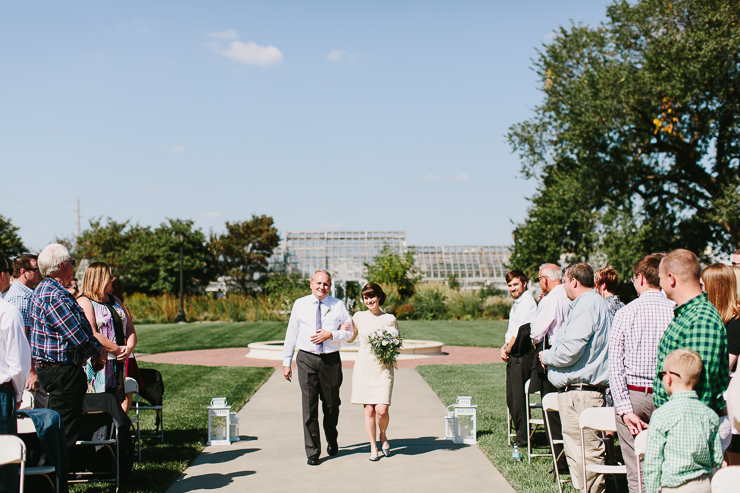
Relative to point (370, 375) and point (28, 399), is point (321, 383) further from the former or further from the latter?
point (28, 399)

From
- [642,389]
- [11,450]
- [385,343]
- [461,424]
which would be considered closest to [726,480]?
[642,389]

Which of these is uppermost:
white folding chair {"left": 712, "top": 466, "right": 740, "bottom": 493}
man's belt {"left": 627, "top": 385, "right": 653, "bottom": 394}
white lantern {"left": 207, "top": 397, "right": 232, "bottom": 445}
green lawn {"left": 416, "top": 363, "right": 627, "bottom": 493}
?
man's belt {"left": 627, "top": 385, "right": 653, "bottom": 394}

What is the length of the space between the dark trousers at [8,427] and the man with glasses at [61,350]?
863 mm

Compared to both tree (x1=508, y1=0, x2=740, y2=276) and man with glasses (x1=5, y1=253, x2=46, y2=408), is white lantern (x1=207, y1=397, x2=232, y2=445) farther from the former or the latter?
tree (x1=508, y1=0, x2=740, y2=276)

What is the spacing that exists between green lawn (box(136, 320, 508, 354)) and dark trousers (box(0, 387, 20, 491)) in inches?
594

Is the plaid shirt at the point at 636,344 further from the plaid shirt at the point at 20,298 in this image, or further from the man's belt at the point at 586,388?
the plaid shirt at the point at 20,298

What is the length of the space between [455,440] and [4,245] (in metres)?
35.6

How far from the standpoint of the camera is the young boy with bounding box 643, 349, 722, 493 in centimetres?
388

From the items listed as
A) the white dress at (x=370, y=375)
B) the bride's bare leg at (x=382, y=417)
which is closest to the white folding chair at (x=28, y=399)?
the white dress at (x=370, y=375)

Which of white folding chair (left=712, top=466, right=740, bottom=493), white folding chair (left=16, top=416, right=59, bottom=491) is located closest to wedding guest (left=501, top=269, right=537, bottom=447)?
white folding chair (left=712, top=466, right=740, bottom=493)

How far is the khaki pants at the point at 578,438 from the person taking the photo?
5605 mm

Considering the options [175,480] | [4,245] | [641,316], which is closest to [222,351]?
[175,480]

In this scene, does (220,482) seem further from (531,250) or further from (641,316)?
(531,250)

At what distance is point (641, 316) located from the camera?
16.2 ft
